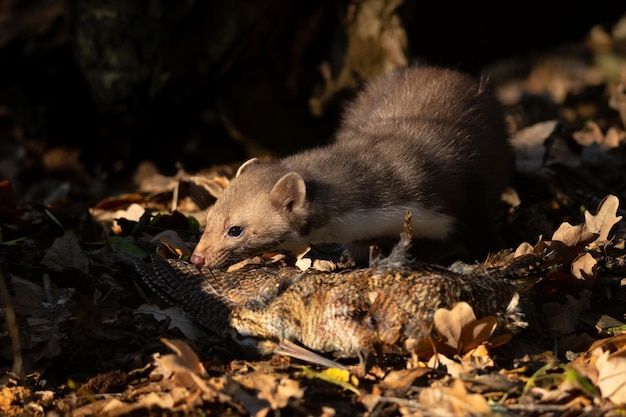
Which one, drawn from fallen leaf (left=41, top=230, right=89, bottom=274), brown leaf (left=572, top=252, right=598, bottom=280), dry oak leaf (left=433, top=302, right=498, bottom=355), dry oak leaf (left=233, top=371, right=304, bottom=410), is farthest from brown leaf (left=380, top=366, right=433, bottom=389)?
fallen leaf (left=41, top=230, right=89, bottom=274)

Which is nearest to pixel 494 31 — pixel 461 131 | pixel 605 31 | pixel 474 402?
pixel 605 31

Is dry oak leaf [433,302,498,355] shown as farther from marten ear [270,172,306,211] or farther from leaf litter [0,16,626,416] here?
marten ear [270,172,306,211]

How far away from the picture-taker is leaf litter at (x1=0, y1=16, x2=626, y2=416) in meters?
3.48

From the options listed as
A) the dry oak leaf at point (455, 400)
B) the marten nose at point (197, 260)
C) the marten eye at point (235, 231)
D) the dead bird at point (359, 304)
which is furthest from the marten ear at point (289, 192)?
the dry oak leaf at point (455, 400)

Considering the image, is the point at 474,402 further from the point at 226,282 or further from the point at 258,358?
the point at 226,282

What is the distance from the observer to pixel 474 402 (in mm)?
3316

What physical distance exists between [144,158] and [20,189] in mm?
1344

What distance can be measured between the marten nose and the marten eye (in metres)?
0.33

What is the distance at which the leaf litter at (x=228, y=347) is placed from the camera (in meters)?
3.48

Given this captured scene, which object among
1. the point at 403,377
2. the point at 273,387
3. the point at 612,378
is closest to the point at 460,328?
the point at 403,377

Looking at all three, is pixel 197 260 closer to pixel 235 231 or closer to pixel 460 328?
pixel 235 231

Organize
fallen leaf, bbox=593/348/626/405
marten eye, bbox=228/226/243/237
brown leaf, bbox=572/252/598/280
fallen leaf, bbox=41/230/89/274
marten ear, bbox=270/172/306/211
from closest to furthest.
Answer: fallen leaf, bbox=593/348/626/405 → brown leaf, bbox=572/252/598/280 → fallen leaf, bbox=41/230/89/274 → marten ear, bbox=270/172/306/211 → marten eye, bbox=228/226/243/237

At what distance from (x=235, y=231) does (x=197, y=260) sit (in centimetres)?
42

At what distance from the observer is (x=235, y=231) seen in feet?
17.3
